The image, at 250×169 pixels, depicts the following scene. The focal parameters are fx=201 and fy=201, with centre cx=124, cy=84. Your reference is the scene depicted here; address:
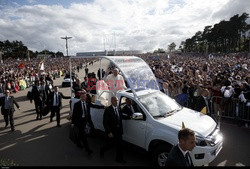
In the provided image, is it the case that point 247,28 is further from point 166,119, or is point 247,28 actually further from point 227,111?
point 166,119

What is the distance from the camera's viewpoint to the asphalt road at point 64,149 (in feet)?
17.9

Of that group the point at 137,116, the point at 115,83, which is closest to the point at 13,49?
the point at 115,83

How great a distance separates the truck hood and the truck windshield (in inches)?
8.4

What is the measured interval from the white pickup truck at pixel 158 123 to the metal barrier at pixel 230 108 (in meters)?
2.97

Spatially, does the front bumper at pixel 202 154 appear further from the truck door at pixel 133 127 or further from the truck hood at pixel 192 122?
the truck door at pixel 133 127

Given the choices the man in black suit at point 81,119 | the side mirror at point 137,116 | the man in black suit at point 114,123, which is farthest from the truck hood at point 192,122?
the man in black suit at point 81,119

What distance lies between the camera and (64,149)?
251 inches

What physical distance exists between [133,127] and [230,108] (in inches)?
191

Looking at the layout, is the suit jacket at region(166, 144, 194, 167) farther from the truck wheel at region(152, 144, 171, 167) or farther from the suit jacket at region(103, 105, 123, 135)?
the suit jacket at region(103, 105, 123, 135)

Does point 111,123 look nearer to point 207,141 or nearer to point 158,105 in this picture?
point 158,105

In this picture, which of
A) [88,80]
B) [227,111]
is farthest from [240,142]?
[88,80]

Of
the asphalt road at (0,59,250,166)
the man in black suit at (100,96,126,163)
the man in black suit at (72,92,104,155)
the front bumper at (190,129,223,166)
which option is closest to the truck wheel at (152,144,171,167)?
the asphalt road at (0,59,250,166)

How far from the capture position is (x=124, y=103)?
5.86 m

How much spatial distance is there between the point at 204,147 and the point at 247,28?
7364 centimetres
